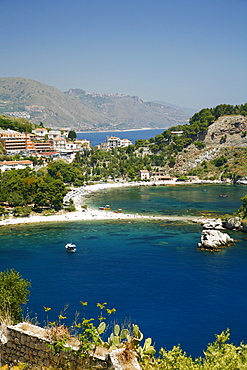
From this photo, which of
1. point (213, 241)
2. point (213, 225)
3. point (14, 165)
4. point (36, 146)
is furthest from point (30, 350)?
point (36, 146)

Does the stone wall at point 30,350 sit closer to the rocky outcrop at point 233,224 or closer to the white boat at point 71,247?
the white boat at point 71,247

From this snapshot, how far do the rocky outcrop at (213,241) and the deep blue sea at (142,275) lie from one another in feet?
4.30

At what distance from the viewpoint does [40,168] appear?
4656 inches

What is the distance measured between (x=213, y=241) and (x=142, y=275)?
14.9 meters

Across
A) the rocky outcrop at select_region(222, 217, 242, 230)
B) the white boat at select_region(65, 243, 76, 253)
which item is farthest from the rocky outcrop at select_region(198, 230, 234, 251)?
the white boat at select_region(65, 243, 76, 253)

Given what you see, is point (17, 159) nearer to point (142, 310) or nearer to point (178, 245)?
point (178, 245)

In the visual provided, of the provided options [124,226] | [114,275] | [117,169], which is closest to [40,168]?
[117,169]

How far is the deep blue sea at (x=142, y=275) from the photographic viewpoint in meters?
32.7

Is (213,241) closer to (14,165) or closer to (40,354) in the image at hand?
(40,354)

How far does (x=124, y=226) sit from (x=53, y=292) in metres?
30.6

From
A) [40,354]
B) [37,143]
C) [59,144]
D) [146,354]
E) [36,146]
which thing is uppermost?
[37,143]

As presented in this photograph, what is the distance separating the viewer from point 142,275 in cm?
4356

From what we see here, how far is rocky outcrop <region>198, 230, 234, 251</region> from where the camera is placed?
53.7m

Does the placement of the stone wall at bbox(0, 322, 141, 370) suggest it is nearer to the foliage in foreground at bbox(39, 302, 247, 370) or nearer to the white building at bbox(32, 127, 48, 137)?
the foliage in foreground at bbox(39, 302, 247, 370)
